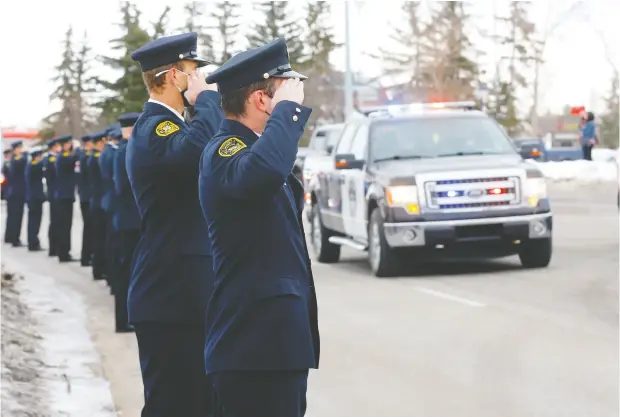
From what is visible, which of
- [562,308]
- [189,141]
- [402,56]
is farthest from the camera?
[402,56]

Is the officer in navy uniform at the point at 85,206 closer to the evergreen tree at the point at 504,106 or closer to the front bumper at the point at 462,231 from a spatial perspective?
the front bumper at the point at 462,231

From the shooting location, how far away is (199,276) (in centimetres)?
549

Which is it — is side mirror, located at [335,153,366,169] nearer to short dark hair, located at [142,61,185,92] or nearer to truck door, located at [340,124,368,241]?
truck door, located at [340,124,368,241]

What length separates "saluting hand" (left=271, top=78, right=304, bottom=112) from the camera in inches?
173

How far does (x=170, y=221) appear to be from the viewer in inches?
216

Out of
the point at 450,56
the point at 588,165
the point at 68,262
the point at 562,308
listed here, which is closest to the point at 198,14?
the point at 450,56

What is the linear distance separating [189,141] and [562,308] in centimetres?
712

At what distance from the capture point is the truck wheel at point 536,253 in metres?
15.1

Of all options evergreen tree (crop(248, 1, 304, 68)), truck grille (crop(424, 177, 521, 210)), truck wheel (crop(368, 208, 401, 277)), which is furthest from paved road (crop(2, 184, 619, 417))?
evergreen tree (crop(248, 1, 304, 68))

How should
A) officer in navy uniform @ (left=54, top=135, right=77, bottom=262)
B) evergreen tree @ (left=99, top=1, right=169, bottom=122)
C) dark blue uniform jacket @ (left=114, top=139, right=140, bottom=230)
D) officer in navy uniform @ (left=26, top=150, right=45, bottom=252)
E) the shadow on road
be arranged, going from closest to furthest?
dark blue uniform jacket @ (left=114, top=139, right=140, bottom=230) → the shadow on road → officer in navy uniform @ (left=54, top=135, right=77, bottom=262) → officer in navy uniform @ (left=26, top=150, right=45, bottom=252) → evergreen tree @ (left=99, top=1, right=169, bottom=122)

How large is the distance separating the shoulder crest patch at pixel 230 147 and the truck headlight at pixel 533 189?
35.3 feet

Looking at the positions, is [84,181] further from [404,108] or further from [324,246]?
[404,108]

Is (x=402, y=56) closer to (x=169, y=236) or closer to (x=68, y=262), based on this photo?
(x=68, y=262)

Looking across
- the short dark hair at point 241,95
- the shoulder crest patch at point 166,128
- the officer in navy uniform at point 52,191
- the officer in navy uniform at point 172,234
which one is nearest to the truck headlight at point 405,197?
the officer in navy uniform at point 52,191
